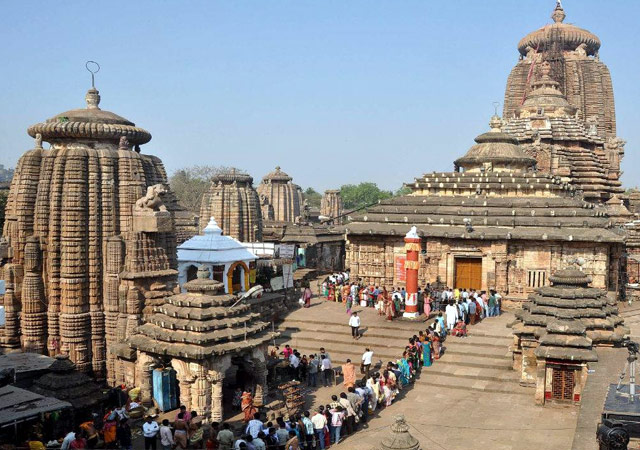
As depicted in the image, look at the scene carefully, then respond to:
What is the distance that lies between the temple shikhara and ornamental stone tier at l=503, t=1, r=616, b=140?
26.7 meters

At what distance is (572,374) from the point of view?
55.4 feet

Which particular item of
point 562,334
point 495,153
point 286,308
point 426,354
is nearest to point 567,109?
point 495,153

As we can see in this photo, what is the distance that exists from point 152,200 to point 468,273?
15506 millimetres

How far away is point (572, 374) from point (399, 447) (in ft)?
26.7

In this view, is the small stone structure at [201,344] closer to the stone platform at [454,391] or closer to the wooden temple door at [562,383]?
the stone platform at [454,391]

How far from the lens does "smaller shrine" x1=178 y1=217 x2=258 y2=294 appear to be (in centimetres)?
2536

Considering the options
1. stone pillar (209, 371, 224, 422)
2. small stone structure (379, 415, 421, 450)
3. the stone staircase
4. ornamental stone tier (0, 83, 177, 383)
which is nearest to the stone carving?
ornamental stone tier (0, 83, 177, 383)

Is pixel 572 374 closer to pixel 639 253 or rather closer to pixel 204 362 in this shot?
pixel 204 362

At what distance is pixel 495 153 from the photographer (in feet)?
109

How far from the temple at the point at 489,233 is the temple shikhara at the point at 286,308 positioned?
89 mm

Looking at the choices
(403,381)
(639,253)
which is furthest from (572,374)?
(639,253)

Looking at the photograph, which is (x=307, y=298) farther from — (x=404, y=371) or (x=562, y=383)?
(x=562, y=383)

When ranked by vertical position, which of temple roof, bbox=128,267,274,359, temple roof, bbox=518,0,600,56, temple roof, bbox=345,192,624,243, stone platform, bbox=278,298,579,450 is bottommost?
stone platform, bbox=278,298,579,450

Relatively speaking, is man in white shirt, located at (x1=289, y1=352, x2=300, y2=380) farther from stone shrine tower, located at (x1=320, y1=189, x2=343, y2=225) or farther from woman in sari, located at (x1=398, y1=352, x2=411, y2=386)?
stone shrine tower, located at (x1=320, y1=189, x2=343, y2=225)
